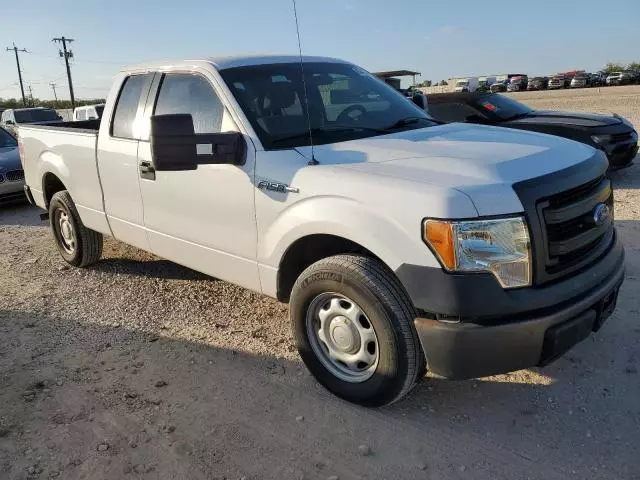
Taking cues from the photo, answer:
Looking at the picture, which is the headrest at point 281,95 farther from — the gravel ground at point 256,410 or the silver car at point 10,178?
the silver car at point 10,178

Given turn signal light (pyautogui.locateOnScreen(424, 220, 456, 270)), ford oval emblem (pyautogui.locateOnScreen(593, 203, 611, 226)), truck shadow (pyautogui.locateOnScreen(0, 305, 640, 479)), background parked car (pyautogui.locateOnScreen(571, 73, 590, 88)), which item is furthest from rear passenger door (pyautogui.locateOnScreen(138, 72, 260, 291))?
background parked car (pyautogui.locateOnScreen(571, 73, 590, 88))

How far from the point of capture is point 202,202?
3.75 metres

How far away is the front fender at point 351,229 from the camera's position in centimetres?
263

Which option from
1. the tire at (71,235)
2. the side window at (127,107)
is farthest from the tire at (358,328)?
the tire at (71,235)

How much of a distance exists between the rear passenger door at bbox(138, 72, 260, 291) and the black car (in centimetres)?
479

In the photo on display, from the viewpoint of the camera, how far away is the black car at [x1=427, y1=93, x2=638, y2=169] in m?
8.31

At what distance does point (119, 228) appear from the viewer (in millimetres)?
4754

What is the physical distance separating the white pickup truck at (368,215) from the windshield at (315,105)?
0.05ft

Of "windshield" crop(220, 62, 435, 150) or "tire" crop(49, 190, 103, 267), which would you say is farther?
"tire" crop(49, 190, 103, 267)

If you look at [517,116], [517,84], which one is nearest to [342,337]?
[517,116]

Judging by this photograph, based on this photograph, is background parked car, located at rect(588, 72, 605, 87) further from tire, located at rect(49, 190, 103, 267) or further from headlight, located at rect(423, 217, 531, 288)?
headlight, located at rect(423, 217, 531, 288)

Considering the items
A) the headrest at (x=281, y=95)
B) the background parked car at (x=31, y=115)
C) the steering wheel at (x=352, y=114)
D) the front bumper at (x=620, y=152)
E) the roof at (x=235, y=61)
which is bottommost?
the front bumper at (x=620, y=152)

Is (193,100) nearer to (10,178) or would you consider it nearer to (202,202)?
(202,202)

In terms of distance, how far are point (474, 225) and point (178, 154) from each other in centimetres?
158
